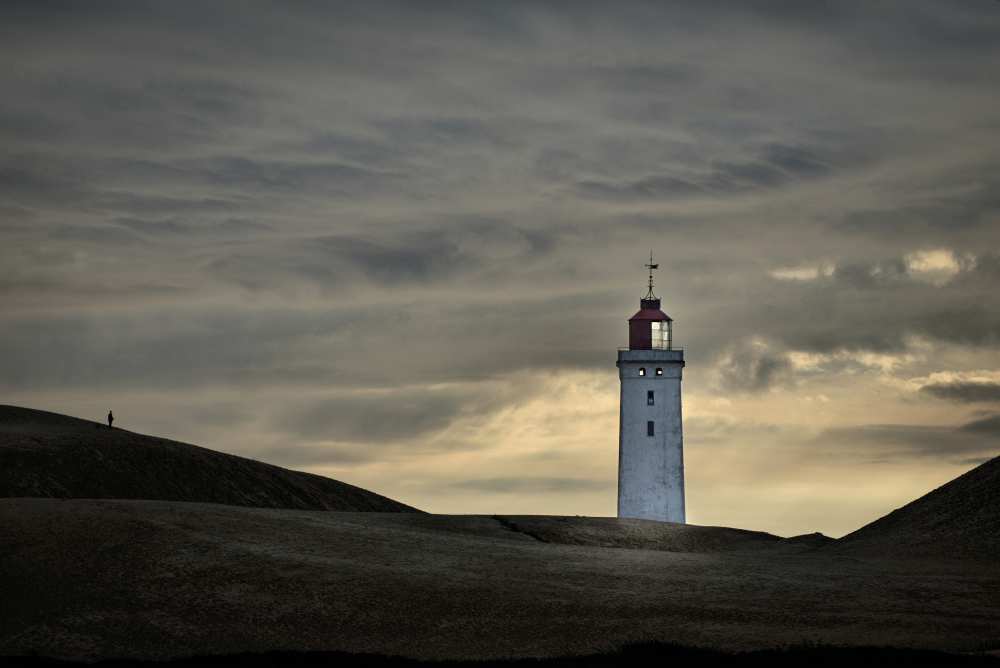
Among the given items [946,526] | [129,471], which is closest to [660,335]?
[946,526]

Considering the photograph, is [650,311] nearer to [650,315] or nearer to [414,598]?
[650,315]

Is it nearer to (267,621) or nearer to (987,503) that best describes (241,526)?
(267,621)

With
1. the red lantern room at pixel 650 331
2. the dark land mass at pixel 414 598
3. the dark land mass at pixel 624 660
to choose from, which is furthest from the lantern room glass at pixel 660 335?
the dark land mass at pixel 624 660

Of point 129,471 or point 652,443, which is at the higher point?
point 652,443

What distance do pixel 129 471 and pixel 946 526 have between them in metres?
41.0

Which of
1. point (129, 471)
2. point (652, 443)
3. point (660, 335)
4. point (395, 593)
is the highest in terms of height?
point (660, 335)

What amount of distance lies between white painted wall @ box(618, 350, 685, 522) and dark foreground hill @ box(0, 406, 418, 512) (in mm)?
16866

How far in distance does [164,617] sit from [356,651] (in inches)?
246

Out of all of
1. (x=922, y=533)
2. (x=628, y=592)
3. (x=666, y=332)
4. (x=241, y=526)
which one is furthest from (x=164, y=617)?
(x=666, y=332)

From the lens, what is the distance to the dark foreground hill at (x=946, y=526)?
62534 mm

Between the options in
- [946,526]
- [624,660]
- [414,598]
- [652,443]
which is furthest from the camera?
[652,443]

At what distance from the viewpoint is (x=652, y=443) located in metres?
87.6

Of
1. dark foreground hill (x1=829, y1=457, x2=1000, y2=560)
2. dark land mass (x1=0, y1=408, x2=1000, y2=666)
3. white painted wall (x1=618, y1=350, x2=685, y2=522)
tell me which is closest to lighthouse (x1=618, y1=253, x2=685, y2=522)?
white painted wall (x1=618, y1=350, x2=685, y2=522)

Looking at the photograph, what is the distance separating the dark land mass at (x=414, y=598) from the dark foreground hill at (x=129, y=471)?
39.1ft
